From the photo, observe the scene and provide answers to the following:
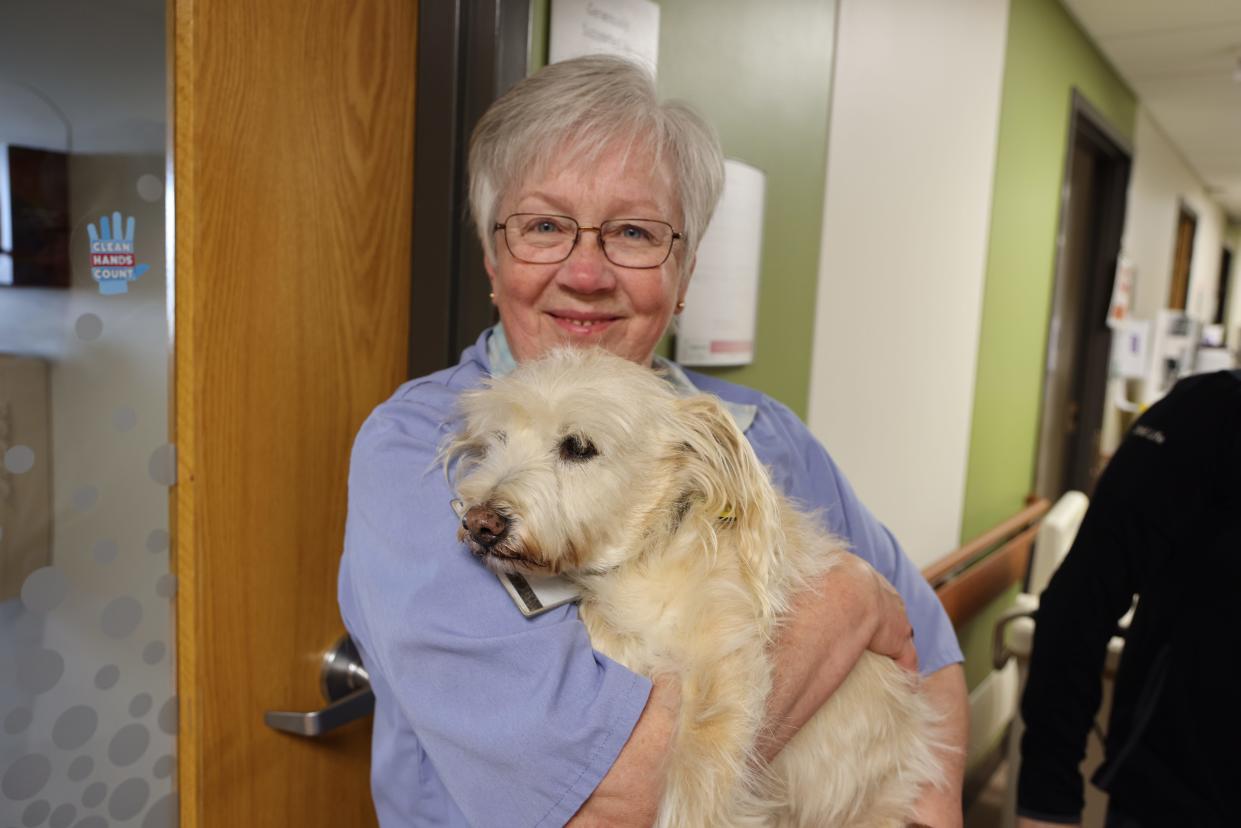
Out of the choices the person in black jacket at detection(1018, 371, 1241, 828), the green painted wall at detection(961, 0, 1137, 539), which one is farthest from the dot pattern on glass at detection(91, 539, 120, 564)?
the green painted wall at detection(961, 0, 1137, 539)

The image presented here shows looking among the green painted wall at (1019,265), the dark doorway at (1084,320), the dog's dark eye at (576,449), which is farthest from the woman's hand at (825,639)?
the dark doorway at (1084,320)

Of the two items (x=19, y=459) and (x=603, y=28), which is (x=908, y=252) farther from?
(x=19, y=459)

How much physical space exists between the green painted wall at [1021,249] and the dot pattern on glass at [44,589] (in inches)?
136

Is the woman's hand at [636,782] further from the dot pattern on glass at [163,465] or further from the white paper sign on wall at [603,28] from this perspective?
the white paper sign on wall at [603,28]

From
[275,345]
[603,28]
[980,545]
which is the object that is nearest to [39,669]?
[275,345]

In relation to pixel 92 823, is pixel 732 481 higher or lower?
higher

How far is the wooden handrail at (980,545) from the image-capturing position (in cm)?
297

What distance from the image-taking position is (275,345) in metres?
1.22

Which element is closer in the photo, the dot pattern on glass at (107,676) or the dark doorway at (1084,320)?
the dot pattern on glass at (107,676)

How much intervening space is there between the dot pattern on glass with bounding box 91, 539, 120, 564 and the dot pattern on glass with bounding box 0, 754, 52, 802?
0.25 m

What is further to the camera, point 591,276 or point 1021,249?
point 1021,249

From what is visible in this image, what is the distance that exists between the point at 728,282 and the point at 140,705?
1431mm

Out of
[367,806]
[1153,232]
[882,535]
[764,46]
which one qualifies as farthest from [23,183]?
[1153,232]

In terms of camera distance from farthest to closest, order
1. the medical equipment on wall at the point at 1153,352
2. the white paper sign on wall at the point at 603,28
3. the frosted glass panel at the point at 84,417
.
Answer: the medical equipment on wall at the point at 1153,352 < the white paper sign on wall at the point at 603,28 < the frosted glass panel at the point at 84,417
